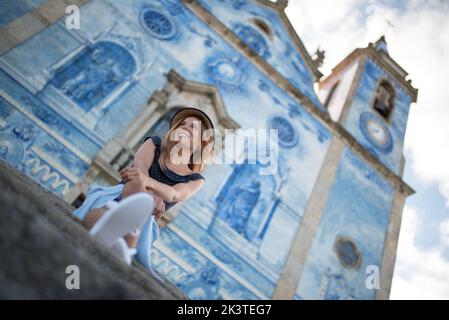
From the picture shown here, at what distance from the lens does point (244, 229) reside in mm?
6438

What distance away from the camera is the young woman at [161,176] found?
1680 millimetres

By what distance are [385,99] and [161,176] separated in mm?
11133

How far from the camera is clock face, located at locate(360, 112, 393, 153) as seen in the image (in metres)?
9.84

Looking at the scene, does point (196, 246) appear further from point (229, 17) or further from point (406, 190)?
point (406, 190)

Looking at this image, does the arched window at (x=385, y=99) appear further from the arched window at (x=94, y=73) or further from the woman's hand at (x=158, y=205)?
the woman's hand at (x=158, y=205)

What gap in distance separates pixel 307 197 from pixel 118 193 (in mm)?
6315

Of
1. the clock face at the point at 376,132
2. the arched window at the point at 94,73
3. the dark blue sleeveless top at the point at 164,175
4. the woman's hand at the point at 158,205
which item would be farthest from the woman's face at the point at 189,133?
the clock face at the point at 376,132

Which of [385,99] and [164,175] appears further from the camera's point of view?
[385,99]

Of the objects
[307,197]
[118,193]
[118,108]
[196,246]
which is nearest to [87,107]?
[118,108]

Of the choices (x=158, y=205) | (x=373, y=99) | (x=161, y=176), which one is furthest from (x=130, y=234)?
(x=373, y=99)

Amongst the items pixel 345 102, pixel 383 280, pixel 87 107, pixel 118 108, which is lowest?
pixel 87 107

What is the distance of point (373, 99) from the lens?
10.8m

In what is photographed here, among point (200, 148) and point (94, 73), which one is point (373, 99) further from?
point (200, 148)

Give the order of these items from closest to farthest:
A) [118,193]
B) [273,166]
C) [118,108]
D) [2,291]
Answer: [2,291] → [118,193] → [118,108] → [273,166]
